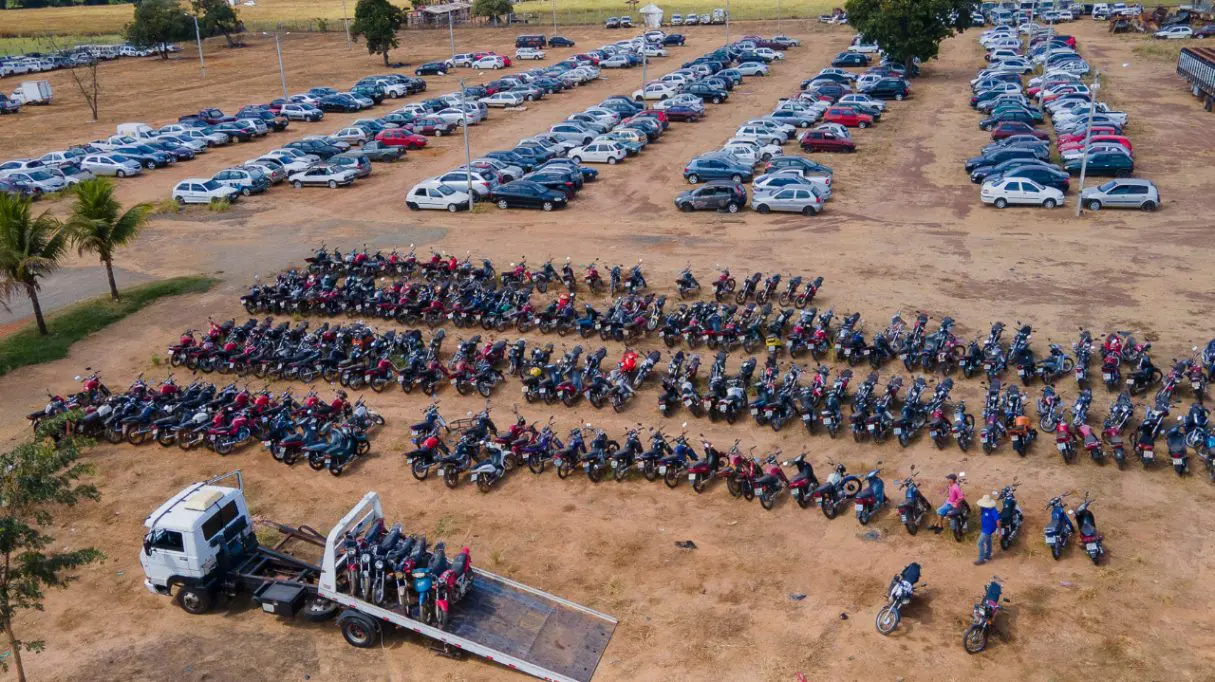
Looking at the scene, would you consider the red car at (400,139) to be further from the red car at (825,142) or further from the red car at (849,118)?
the red car at (849,118)

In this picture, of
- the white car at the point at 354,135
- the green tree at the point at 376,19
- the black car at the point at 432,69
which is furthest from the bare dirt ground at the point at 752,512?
the green tree at the point at 376,19

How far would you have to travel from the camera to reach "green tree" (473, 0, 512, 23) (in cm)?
10487

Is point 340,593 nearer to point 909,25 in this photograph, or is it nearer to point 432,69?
point 909,25

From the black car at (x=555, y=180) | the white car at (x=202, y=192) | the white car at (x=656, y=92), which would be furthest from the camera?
the white car at (x=656, y=92)

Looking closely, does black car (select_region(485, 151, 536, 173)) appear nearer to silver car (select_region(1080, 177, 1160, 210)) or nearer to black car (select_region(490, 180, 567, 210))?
black car (select_region(490, 180, 567, 210))

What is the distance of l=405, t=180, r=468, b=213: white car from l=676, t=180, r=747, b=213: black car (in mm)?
9194

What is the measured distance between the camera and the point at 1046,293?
2758 centimetres

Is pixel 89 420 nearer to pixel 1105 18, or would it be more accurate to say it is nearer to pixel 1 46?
pixel 1105 18

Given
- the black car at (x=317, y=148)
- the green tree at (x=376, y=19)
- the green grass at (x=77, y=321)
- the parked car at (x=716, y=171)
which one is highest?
the green tree at (x=376, y=19)

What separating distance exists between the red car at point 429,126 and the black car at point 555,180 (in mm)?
15503

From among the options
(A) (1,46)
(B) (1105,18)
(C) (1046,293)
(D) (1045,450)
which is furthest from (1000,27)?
(A) (1,46)

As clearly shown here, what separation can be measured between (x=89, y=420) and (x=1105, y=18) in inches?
3960

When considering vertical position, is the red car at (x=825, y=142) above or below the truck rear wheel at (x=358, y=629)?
above

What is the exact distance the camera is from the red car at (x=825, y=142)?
153 feet
